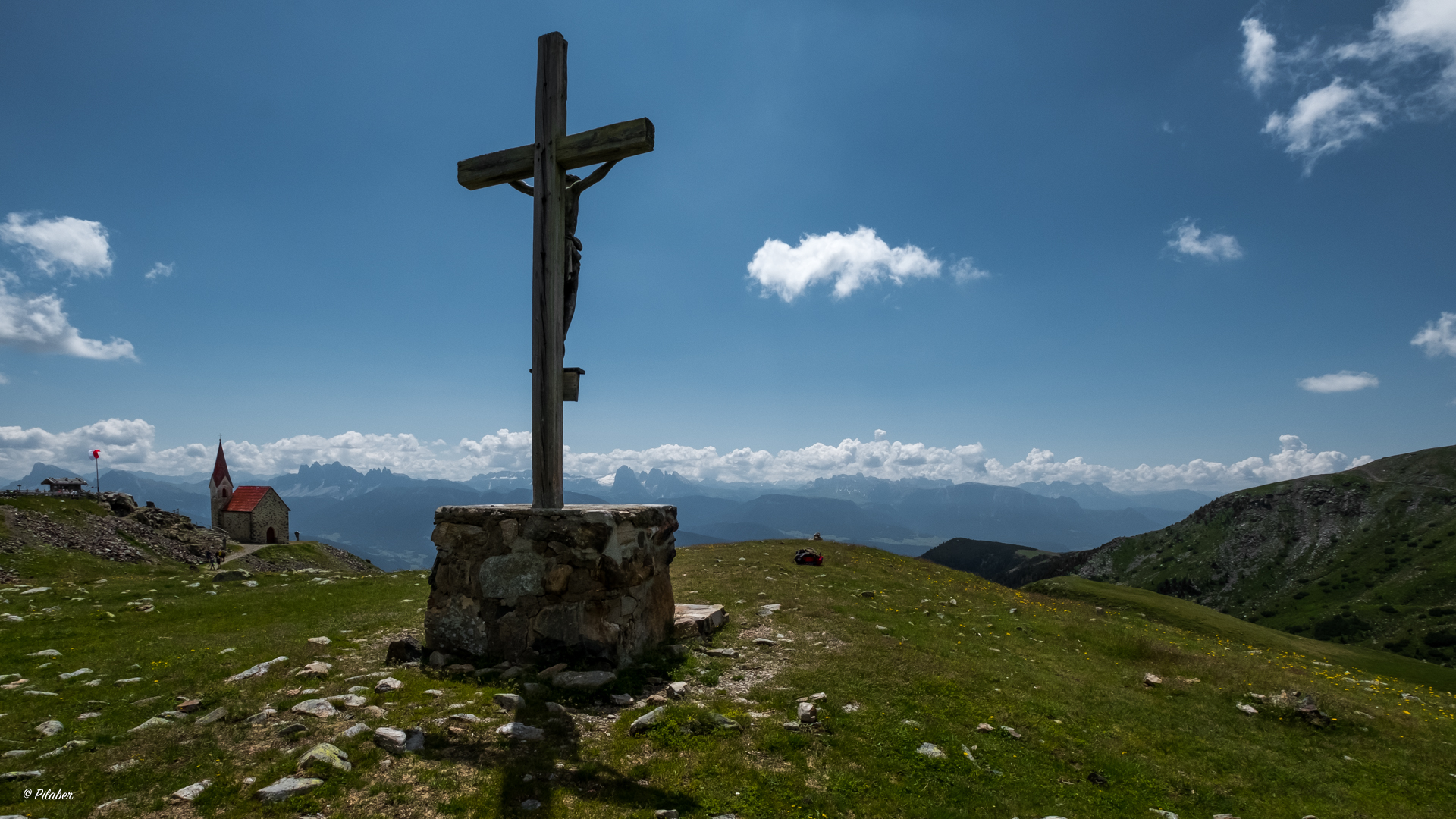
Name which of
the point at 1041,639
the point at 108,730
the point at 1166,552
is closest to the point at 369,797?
the point at 108,730

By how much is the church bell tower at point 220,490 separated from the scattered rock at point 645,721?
250ft

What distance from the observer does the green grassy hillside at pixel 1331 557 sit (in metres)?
94.8

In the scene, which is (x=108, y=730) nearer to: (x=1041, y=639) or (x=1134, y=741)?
(x=1134, y=741)

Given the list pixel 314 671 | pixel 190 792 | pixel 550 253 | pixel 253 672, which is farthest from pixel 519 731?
pixel 550 253

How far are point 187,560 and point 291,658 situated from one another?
45141 mm

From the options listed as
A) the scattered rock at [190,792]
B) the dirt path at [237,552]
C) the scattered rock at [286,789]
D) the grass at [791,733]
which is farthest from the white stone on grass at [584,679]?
the dirt path at [237,552]

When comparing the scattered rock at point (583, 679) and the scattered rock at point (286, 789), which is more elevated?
the scattered rock at point (286, 789)

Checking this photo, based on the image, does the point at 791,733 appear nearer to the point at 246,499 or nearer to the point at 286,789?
the point at 286,789

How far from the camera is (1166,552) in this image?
148 meters

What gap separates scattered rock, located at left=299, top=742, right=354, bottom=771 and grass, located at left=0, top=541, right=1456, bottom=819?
0.14m

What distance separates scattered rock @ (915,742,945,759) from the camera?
7.71 metres

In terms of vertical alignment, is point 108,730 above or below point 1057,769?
above

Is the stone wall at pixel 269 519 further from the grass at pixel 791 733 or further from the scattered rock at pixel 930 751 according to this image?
the scattered rock at pixel 930 751

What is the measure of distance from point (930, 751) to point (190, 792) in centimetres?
800
